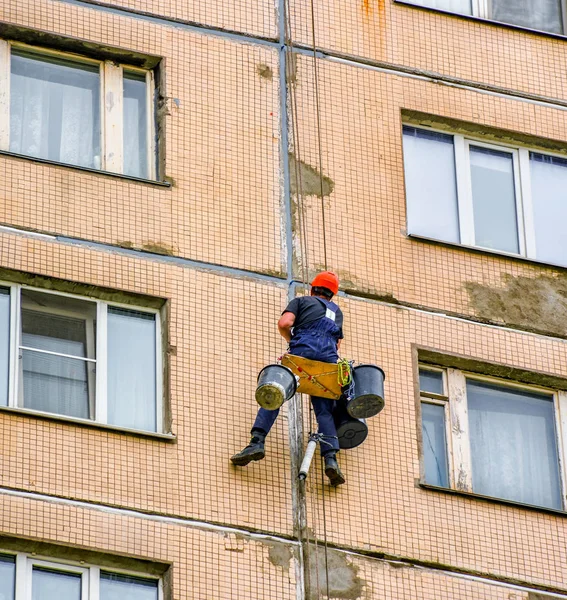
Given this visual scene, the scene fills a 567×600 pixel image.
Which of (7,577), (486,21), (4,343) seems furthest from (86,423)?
(486,21)

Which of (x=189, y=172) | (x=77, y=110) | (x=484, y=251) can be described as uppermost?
(x=77, y=110)

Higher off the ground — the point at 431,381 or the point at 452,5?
the point at 452,5

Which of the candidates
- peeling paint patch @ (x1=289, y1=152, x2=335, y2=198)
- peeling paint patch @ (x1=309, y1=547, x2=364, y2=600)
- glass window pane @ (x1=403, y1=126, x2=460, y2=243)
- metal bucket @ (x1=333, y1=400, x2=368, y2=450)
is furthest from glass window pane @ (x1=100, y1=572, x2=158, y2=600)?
glass window pane @ (x1=403, y1=126, x2=460, y2=243)

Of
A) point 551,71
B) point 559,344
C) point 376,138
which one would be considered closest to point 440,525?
point 559,344

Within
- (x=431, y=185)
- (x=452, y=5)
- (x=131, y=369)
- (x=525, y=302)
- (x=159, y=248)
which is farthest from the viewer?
(x=452, y=5)

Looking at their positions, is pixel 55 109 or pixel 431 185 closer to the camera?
pixel 55 109

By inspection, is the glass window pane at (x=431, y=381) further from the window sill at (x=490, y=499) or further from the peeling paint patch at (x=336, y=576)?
the peeling paint patch at (x=336, y=576)

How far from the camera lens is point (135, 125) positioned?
2219cm

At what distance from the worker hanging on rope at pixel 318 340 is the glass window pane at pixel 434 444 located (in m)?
1.13

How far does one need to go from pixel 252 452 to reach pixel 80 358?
184 cm

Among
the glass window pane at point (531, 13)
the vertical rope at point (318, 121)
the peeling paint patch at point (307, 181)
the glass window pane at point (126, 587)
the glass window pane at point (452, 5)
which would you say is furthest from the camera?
the glass window pane at point (531, 13)

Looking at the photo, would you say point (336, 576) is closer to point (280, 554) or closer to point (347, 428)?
point (280, 554)

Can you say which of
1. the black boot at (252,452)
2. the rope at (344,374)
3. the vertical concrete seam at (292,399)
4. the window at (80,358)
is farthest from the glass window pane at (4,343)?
the rope at (344,374)

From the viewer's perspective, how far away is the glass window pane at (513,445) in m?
21.5
